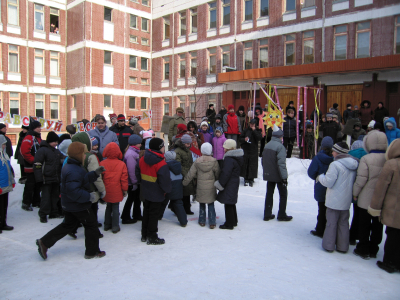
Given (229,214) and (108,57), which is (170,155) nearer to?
(229,214)

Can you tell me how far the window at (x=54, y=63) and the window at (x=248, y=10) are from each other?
15.8m

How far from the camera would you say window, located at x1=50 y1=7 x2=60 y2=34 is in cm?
2689

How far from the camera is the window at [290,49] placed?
20.4 metres

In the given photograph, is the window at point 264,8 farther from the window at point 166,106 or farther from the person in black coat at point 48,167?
the person in black coat at point 48,167

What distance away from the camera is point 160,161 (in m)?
5.52

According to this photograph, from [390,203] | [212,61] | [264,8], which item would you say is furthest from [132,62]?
[390,203]

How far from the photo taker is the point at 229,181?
621 cm

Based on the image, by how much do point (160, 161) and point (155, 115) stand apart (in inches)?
978

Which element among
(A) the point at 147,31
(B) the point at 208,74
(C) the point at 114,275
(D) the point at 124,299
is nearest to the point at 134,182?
(C) the point at 114,275

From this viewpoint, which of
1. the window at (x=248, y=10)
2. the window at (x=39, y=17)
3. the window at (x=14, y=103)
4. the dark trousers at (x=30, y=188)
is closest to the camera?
the dark trousers at (x=30, y=188)

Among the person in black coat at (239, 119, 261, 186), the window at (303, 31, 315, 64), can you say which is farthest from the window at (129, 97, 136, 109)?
the person in black coat at (239, 119, 261, 186)

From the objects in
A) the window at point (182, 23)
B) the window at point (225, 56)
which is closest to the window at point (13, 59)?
the window at point (182, 23)

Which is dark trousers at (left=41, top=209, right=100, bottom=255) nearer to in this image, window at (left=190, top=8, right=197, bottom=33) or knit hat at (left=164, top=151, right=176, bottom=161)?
knit hat at (left=164, top=151, right=176, bottom=161)

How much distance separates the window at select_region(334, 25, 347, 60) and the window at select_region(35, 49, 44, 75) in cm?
2176
